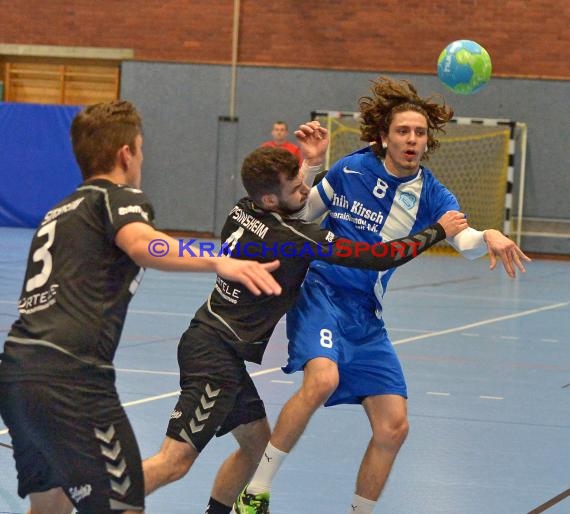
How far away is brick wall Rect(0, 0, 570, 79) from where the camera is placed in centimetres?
1931

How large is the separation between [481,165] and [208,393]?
51.5ft

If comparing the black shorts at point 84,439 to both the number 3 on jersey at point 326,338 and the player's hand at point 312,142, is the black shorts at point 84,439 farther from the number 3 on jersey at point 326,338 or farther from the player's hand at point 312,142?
the player's hand at point 312,142

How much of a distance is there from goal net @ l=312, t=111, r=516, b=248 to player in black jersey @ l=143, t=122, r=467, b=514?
1499 cm

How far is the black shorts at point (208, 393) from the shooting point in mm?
4156

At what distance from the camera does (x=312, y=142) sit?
16.6 feet

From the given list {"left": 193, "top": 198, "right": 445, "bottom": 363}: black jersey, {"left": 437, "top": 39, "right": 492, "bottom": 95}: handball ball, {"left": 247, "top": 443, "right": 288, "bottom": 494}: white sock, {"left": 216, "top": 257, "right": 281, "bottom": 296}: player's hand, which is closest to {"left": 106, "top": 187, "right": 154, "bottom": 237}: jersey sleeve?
{"left": 216, "top": 257, "right": 281, "bottom": 296}: player's hand

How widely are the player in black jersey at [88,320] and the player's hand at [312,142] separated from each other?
71.9 inches

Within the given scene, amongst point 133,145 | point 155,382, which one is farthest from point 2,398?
point 155,382

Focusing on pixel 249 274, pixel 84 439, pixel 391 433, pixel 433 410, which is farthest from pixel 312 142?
pixel 433 410

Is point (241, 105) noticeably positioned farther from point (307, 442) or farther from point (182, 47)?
point (307, 442)

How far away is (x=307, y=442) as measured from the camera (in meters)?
5.97

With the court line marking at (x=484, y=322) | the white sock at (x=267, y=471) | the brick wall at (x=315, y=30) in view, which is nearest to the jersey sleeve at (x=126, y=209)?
the white sock at (x=267, y=471)

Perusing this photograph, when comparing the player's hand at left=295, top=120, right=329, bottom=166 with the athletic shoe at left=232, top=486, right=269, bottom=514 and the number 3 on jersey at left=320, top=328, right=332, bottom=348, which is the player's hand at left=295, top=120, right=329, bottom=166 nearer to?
the number 3 on jersey at left=320, top=328, right=332, bottom=348

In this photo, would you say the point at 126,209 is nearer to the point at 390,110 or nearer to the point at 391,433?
the point at 391,433
